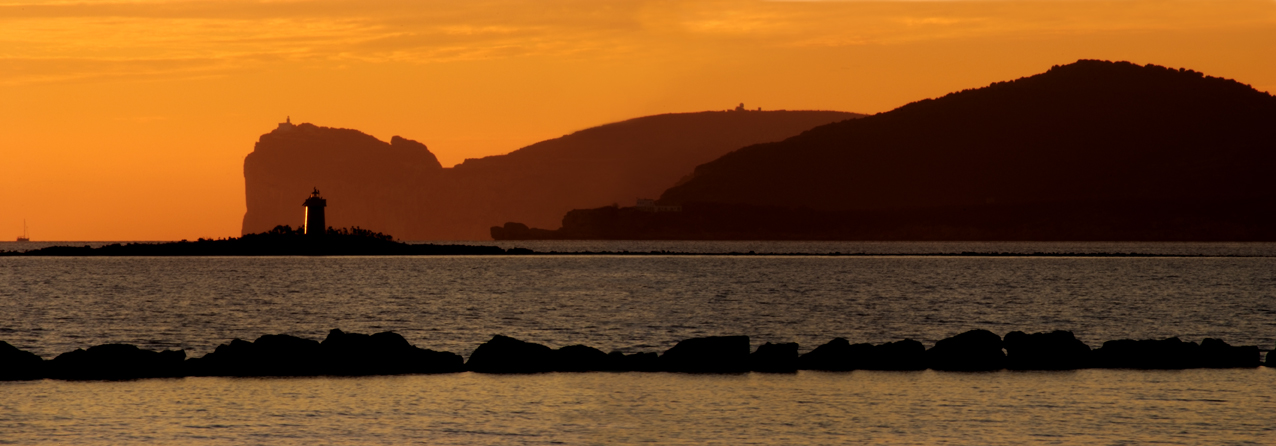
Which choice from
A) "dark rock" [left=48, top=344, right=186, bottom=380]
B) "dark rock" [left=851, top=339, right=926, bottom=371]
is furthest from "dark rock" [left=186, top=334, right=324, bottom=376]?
"dark rock" [left=851, top=339, right=926, bottom=371]

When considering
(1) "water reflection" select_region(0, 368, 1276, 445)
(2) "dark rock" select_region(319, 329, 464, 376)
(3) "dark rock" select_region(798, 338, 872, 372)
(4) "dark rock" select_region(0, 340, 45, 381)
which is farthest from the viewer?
(3) "dark rock" select_region(798, 338, 872, 372)

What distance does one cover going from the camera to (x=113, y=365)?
1129 inches

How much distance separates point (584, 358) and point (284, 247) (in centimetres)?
10990

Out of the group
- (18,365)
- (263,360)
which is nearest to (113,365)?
(18,365)

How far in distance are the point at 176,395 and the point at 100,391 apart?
1.81 meters

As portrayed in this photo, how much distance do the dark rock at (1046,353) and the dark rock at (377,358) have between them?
1353 centimetres

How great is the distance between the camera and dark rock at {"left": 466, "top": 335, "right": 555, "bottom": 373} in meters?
30.1

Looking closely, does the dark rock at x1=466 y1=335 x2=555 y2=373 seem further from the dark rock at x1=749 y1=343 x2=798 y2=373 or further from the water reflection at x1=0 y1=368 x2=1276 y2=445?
the dark rock at x1=749 y1=343 x2=798 y2=373

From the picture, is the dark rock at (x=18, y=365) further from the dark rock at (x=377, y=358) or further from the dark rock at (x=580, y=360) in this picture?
the dark rock at (x=580, y=360)

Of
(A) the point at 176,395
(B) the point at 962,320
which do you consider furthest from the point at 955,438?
(B) the point at 962,320

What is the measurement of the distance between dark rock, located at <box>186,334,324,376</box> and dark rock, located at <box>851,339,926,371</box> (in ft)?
42.7

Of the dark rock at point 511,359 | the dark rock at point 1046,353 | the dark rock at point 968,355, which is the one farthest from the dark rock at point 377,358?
the dark rock at point 1046,353

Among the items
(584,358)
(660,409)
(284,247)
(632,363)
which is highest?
(284,247)

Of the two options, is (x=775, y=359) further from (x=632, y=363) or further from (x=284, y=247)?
(x=284, y=247)
